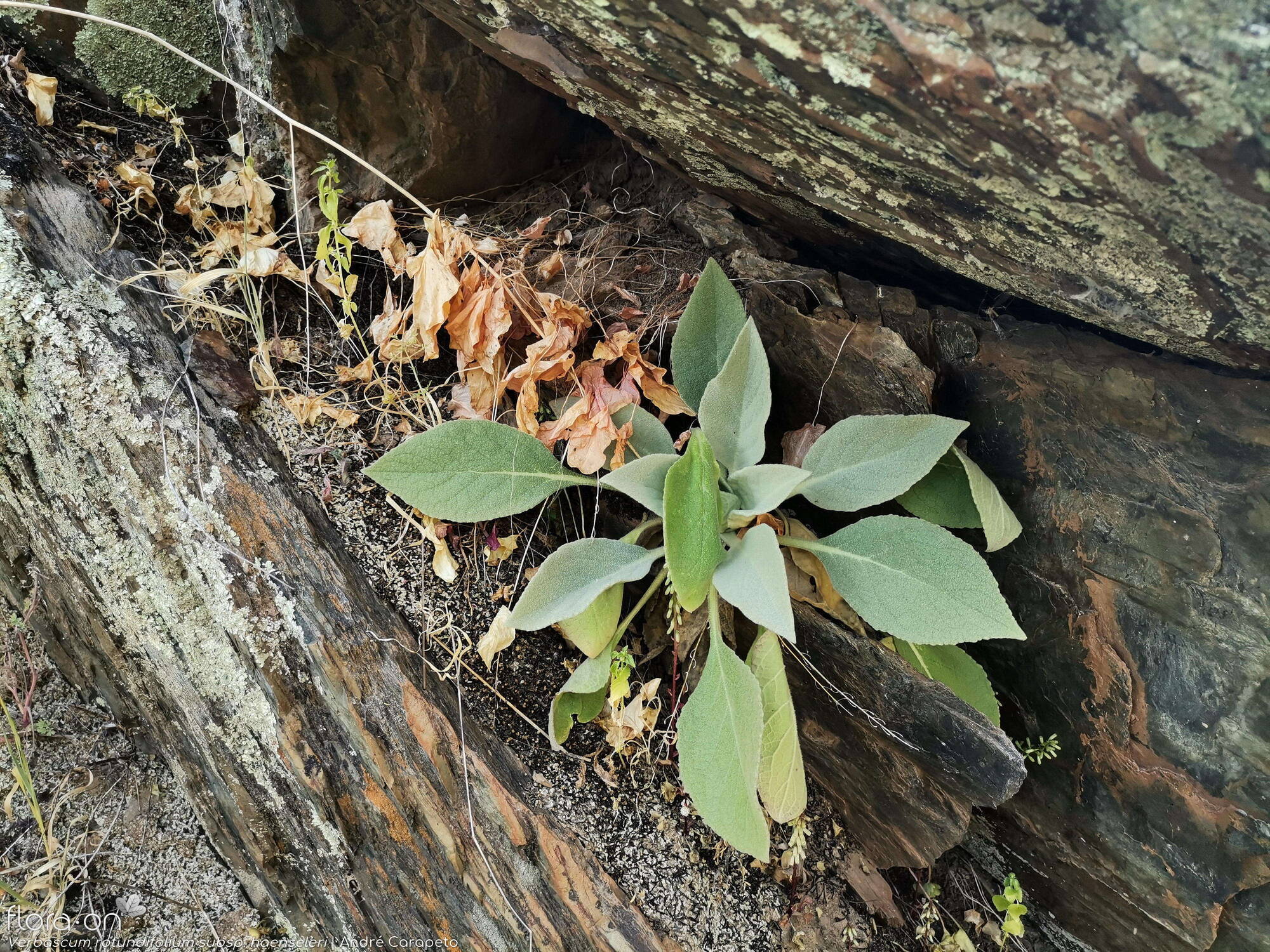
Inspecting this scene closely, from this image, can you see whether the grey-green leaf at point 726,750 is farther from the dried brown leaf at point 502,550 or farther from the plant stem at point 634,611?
the dried brown leaf at point 502,550

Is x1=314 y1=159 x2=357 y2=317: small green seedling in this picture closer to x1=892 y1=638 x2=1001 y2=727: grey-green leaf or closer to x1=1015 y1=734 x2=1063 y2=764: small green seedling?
x1=892 y1=638 x2=1001 y2=727: grey-green leaf

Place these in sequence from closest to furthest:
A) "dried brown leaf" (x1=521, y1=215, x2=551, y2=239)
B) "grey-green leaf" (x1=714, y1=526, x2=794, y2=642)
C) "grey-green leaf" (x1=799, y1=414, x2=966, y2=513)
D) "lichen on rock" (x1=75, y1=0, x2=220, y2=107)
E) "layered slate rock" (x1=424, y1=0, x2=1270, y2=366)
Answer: "layered slate rock" (x1=424, y1=0, x2=1270, y2=366) < "grey-green leaf" (x1=714, y1=526, x2=794, y2=642) < "grey-green leaf" (x1=799, y1=414, x2=966, y2=513) < "lichen on rock" (x1=75, y1=0, x2=220, y2=107) < "dried brown leaf" (x1=521, y1=215, x2=551, y2=239)

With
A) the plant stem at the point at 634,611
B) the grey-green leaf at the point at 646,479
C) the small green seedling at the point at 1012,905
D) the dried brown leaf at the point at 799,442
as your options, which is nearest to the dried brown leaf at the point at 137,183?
the grey-green leaf at the point at 646,479

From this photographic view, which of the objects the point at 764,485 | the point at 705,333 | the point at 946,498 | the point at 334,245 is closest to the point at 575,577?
the point at 764,485

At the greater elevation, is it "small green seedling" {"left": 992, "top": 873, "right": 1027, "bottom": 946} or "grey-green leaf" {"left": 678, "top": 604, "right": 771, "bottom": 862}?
"grey-green leaf" {"left": 678, "top": 604, "right": 771, "bottom": 862}

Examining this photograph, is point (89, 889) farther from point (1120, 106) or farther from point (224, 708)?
point (1120, 106)

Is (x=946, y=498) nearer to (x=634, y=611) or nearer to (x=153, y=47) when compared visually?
(x=634, y=611)

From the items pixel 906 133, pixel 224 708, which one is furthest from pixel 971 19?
pixel 224 708

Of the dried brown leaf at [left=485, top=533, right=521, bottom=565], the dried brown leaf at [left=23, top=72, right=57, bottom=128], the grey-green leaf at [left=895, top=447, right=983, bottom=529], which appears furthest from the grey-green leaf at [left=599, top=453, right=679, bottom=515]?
the dried brown leaf at [left=23, top=72, right=57, bottom=128]
